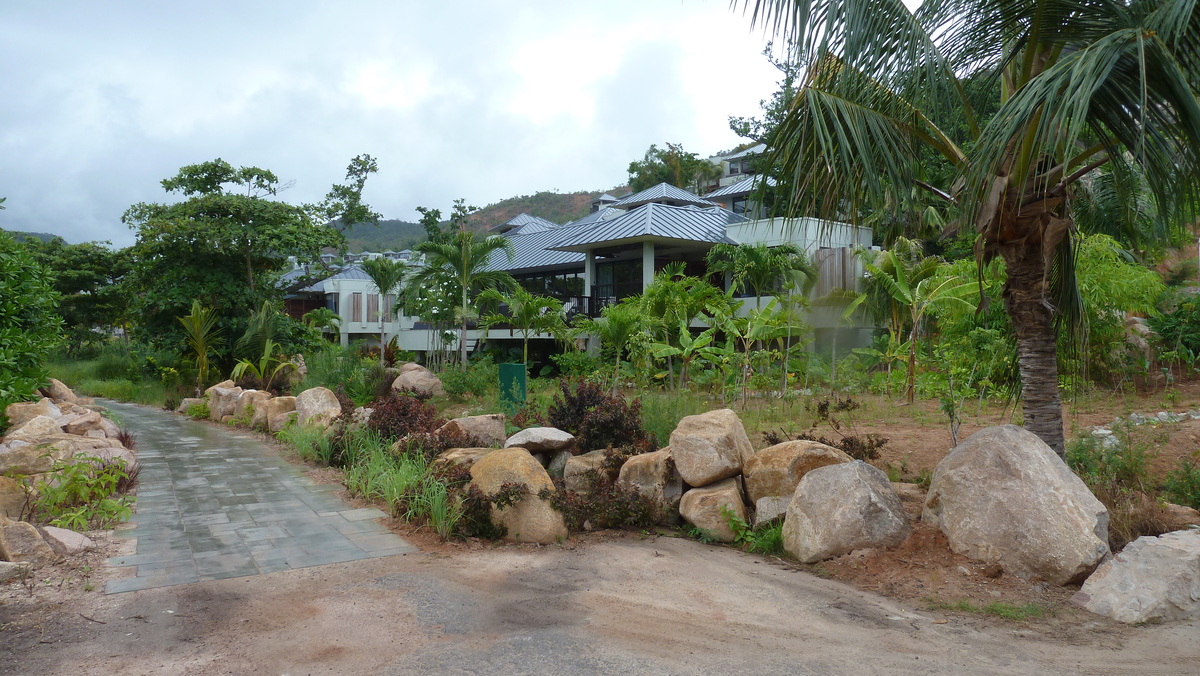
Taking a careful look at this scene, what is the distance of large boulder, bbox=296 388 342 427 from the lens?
12.9 meters

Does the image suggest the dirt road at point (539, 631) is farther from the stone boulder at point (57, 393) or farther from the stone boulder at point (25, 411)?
the stone boulder at point (57, 393)

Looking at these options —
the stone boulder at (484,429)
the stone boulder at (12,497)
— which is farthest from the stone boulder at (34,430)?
the stone boulder at (484,429)

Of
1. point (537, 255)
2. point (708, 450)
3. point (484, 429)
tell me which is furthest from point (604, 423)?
point (537, 255)

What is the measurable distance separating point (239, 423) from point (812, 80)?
1429 cm

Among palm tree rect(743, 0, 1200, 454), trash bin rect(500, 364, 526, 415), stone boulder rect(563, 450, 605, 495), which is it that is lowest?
stone boulder rect(563, 450, 605, 495)

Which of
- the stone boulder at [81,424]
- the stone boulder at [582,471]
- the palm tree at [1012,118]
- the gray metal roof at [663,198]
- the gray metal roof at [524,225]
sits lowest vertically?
the stone boulder at [582,471]

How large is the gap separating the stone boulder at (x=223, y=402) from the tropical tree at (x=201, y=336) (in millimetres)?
3368

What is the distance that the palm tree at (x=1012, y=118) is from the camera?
4.85m

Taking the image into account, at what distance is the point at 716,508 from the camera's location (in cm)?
720

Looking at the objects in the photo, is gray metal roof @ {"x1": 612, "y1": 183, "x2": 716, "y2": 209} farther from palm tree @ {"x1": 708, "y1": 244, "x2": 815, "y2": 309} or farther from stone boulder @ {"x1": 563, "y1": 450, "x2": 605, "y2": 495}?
stone boulder @ {"x1": 563, "y1": 450, "x2": 605, "y2": 495}

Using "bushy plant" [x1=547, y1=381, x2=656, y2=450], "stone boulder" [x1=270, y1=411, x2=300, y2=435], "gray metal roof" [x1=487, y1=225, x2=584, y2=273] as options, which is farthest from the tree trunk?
"gray metal roof" [x1=487, y1=225, x2=584, y2=273]

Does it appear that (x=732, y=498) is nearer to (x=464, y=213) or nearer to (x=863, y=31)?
(x=863, y=31)

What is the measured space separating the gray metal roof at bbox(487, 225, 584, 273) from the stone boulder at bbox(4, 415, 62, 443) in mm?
17239

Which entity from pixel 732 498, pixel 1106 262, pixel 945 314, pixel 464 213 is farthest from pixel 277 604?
pixel 464 213
